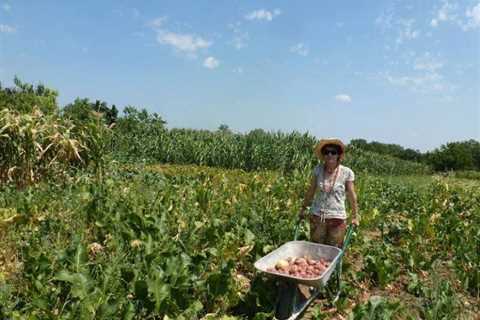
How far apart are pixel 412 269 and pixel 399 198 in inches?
221

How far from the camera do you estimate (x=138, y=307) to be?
3.21 meters

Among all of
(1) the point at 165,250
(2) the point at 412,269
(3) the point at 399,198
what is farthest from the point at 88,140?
(3) the point at 399,198

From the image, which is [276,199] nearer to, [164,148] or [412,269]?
[412,269]

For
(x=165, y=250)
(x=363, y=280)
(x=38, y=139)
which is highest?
(x=38, y=139)

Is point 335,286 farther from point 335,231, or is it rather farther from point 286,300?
point 286,300

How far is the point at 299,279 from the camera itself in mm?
3236

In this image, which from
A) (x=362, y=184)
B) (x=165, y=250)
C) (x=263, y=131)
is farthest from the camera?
(x=263, y=131)

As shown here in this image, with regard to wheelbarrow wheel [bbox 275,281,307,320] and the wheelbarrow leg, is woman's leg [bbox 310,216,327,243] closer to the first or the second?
the wheelbarrow leg

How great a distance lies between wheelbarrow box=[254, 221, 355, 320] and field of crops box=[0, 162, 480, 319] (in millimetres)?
140

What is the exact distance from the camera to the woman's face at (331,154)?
14.6ft

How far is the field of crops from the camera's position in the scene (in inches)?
123

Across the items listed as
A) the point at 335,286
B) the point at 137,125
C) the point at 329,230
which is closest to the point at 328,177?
the point at 329,230

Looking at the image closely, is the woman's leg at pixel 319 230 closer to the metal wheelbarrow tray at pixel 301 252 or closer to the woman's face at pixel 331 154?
the metal wheelbarrow tray at pixel 301 252

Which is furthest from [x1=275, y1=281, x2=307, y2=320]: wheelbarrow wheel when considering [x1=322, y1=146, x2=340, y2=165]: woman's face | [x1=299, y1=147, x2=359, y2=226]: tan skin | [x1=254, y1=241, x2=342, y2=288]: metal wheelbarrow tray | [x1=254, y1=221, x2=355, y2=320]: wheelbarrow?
[x1=322, y1=146, x2=340, y2=165]: woman's face
